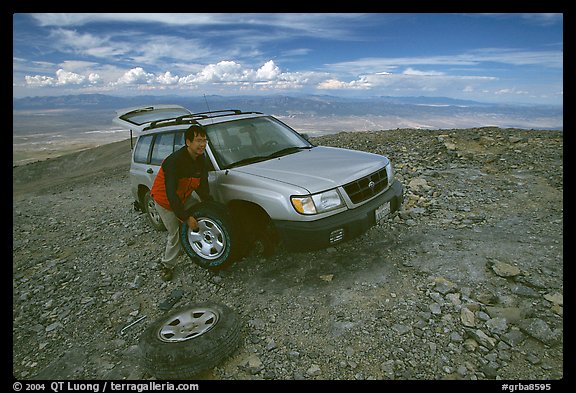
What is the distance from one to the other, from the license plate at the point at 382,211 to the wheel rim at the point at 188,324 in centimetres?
200

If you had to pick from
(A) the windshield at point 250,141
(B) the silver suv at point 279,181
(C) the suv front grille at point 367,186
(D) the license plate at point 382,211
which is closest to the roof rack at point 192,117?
(B) the silver suv at point 279,181

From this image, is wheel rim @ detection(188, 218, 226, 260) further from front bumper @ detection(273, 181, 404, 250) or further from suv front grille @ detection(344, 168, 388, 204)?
suv front grille @ detection(344, 168, 388, 204)

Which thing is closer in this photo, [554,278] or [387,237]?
[554,278]

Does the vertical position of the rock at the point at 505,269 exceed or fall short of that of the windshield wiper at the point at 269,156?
it falls short

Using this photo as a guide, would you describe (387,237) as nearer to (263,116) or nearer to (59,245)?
(263,116)

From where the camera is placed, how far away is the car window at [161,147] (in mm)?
4816

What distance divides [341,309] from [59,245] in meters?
5.55

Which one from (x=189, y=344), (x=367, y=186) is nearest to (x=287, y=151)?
(x=367, y=186)

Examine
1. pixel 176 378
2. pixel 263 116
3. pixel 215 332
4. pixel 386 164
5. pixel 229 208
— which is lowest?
pixel 176 378

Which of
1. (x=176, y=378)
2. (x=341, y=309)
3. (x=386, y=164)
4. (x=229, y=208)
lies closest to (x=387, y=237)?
(x=386, y=164)

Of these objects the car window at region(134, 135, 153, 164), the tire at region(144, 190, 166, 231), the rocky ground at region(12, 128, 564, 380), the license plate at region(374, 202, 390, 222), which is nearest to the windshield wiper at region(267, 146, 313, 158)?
the rocky ground at region(12, 128, 564, 380)

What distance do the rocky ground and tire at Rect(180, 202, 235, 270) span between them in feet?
1.19

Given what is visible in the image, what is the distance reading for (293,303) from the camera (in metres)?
3.46

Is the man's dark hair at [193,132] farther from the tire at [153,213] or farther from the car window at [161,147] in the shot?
the tire at [153,213]
